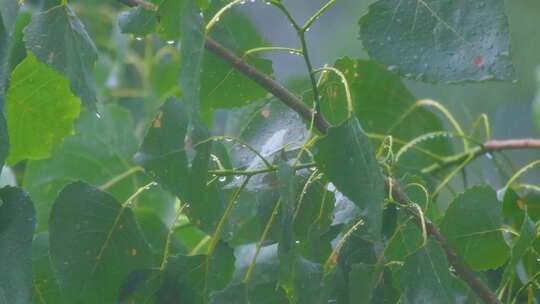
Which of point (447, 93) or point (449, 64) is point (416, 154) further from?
point (447, 93)

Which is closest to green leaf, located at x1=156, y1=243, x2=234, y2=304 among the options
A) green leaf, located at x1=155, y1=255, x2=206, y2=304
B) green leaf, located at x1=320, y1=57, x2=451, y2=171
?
green leaf, located at x1=155, y1=255, x2=206, y2=304

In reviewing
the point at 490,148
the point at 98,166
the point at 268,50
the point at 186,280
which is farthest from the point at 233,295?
the point at 98,166

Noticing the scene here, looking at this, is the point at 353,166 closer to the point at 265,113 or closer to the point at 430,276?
the point at 430,276

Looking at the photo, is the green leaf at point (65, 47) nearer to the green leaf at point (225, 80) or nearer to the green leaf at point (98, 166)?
the green leaf at point (225, 80)

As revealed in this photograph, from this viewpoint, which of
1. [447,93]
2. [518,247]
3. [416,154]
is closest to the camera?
[518,247]

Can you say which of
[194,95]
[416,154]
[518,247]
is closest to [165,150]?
[194,95]
